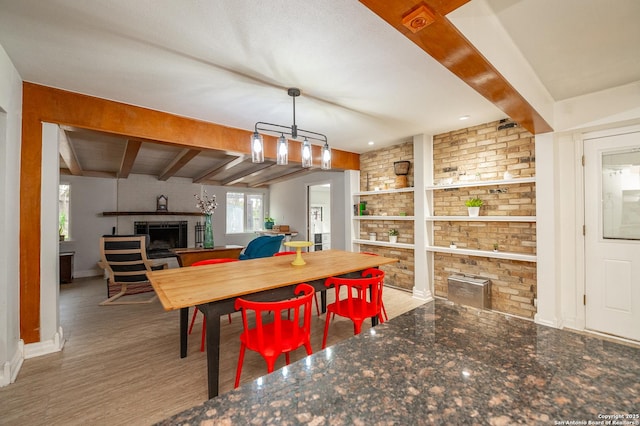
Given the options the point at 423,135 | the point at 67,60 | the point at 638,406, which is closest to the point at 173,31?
the point at 67,60

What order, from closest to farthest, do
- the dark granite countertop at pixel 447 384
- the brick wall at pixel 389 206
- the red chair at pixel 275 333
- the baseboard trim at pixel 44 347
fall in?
the dark granite countertop at pixel 447 384, the red chair at pixel 275 333, the baseboard trim at pixel 44 347, the brick wall at pixel 389 206

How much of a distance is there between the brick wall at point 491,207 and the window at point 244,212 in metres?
6.28

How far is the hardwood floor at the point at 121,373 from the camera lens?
1.84 metres

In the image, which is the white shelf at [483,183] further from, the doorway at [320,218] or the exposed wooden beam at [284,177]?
the doorway at [320,218]

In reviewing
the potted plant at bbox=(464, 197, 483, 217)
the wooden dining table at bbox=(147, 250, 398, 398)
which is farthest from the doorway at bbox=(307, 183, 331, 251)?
the wooden dining table at bbox=(147, 250, 398, 398)

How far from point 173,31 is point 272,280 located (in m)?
1.83

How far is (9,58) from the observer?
2.09 m

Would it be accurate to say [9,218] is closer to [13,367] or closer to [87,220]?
[13,367]

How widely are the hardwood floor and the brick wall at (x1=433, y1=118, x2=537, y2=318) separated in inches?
55.0

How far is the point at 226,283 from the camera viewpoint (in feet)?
7.05

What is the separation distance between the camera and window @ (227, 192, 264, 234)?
8.78m

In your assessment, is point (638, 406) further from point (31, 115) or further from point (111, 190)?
point (111, 190)

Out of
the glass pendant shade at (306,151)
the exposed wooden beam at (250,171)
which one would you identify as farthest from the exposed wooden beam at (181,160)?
the glass pendant shade at (306,151)

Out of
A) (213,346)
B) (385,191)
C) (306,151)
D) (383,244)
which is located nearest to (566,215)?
(385,191)
